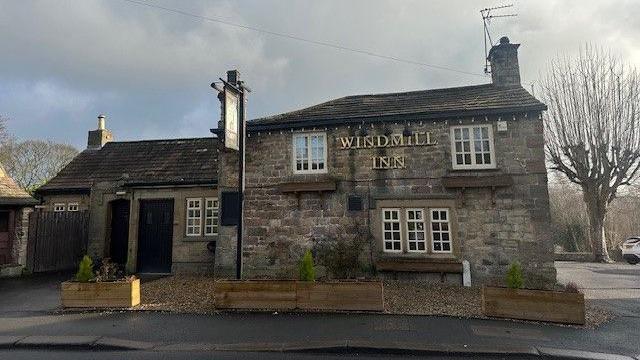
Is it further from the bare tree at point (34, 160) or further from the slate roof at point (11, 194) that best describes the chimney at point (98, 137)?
the bare tree at point (34, 160)

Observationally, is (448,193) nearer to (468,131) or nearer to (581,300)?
(468,131)

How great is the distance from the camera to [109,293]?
873 centimetres

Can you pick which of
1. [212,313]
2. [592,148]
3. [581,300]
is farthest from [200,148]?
[592,148]

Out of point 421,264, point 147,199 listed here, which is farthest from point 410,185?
point 147,199

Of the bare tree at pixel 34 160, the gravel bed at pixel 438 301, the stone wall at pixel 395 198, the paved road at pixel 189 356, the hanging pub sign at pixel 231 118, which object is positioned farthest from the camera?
the bare tree at pixel 34 160

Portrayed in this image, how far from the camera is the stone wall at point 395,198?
10609 millimetres

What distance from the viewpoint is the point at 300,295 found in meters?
8.44

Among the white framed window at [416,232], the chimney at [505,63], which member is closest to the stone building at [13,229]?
the white framed window at [416,232]

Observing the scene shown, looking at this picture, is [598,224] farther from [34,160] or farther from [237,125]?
[34,160]

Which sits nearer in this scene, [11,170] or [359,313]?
[359,313]

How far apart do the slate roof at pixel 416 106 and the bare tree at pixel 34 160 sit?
27.0 metres

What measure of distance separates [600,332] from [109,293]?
10744mm

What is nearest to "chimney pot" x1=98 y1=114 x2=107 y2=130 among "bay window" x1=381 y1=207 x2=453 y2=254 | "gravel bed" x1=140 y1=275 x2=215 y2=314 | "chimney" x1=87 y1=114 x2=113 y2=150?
"chimney" x1=87 y1=114 x2=113 y2=150

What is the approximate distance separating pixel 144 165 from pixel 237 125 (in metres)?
9.42
